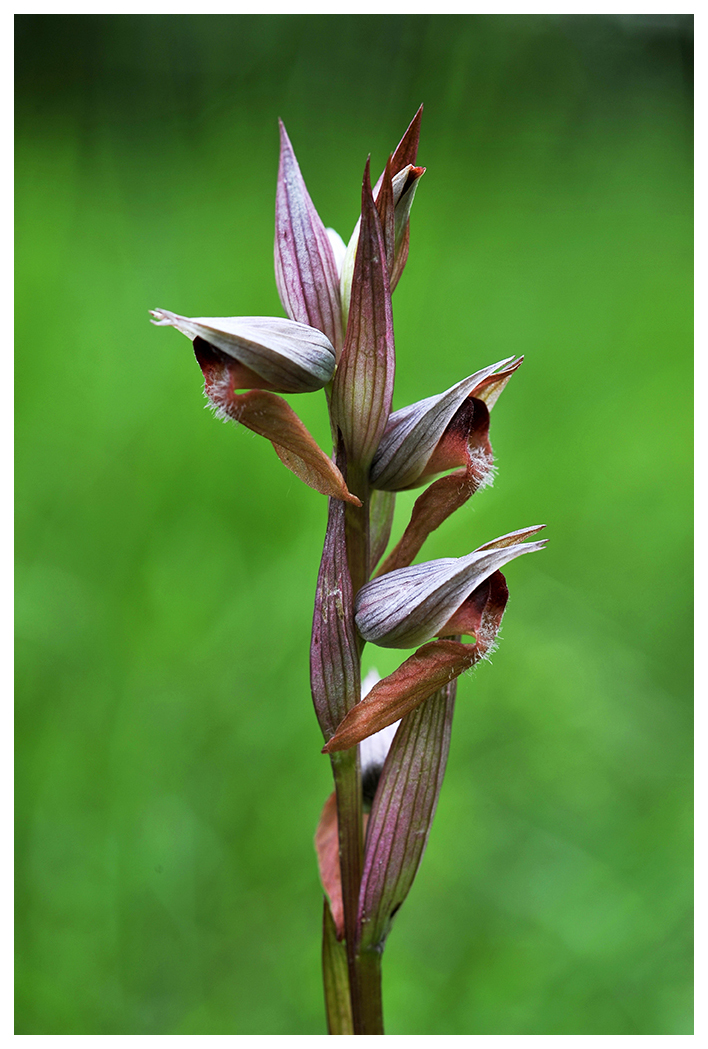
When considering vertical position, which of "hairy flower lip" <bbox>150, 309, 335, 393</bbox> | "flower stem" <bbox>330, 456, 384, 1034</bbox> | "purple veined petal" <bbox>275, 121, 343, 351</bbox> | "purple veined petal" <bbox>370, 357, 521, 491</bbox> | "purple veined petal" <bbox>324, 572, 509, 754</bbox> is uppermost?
"purple veined petal" <bbox>275, 121, 343, 351</bbox>

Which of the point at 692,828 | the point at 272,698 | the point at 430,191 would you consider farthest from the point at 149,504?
the point at 430,191

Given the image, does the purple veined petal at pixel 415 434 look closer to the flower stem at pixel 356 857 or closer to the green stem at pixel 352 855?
the flower stem at pixel 356 857

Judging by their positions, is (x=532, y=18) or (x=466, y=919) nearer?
(x=466, y=919)

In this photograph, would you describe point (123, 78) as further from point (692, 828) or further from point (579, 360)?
point (692, 828)

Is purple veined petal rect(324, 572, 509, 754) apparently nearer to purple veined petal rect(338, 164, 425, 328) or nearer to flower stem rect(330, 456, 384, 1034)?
flower stem rect(330, 456, 384, 1034)

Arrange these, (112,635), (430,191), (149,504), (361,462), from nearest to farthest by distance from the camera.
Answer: (361,462) < (112,635) < (149,504) < (430,191)

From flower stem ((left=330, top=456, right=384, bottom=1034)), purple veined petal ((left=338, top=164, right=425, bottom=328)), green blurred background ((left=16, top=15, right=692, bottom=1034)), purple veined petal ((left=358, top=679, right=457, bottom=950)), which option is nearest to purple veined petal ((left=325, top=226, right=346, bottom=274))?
purple veined petal ((left=338, top=164, right=425, bottom=328))
